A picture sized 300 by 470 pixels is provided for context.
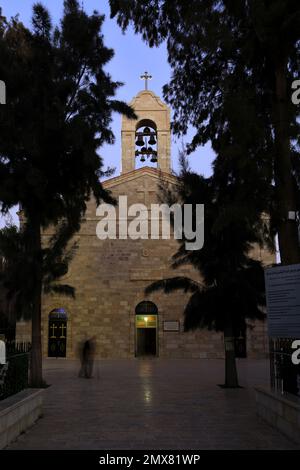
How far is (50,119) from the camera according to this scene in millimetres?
12484

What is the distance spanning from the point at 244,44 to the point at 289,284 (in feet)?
15.2

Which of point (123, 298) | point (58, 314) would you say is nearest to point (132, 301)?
point (123, 298)

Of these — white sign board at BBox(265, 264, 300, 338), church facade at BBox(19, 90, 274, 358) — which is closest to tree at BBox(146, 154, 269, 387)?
white sign board at BBox(265, 264, 300, 338)

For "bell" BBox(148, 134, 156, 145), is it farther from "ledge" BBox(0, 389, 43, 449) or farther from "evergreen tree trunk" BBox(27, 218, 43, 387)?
"ledge" BBox(0, 389, 43, 449)

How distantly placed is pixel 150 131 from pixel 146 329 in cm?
1198

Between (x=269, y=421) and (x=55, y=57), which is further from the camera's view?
(x=55, y=57)

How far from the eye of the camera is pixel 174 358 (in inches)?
1105

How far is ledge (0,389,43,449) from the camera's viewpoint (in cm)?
641

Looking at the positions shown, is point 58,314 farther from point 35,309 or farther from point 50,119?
point 50,119

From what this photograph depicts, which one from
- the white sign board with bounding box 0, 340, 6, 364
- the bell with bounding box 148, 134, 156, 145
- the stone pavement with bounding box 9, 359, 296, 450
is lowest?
the stone pavement with bounding box 9, 359, 296, 450

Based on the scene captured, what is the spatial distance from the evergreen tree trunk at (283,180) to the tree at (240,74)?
18 mm

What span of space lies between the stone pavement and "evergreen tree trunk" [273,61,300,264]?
312 centimetres
